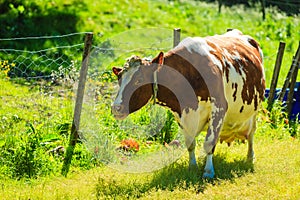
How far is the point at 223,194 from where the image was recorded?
278 inches

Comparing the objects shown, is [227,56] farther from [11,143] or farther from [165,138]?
[11,143]

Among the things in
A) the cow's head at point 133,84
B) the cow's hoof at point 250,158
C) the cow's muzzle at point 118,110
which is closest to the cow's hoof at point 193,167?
the cow's hoof at point 250,158

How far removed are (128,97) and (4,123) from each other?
291cm

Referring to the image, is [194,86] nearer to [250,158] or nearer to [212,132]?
[212,132]

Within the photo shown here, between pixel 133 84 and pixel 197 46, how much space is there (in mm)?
1014

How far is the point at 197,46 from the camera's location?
784 cm

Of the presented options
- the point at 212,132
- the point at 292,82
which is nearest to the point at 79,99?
the point at 212,132

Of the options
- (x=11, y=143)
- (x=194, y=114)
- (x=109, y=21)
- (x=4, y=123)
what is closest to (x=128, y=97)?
(x=194, y=114)

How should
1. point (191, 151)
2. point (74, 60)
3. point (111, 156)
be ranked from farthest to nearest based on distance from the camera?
point (74, 60) < point (111, 156) < point (191, 151)

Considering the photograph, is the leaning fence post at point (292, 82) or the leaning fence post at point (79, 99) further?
the leaning fence post at point (292, 82)

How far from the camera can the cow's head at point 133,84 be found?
738 centimetres

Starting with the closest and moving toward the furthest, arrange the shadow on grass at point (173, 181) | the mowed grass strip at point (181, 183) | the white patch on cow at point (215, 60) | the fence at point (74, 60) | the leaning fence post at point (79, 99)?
the mowed grass strip at point (181, 183), the shadow on grass at point (173, 181), the white patch on cow at point (215, 60), the leaning fence post at point (79, 99), the fence at point (74, 60)

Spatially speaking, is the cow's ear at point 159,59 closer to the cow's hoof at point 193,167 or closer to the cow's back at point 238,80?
the cow's back at point 238,80

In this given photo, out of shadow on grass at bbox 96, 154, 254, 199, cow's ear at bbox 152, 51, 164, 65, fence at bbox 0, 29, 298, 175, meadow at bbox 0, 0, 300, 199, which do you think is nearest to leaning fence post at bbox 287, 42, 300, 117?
meadow at bbox 0, 0, 300, 199
